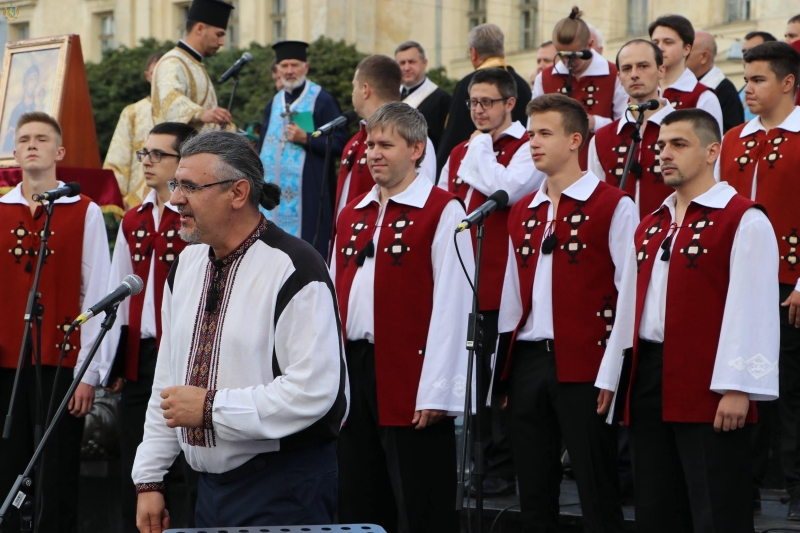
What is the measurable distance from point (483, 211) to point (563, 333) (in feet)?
2.26

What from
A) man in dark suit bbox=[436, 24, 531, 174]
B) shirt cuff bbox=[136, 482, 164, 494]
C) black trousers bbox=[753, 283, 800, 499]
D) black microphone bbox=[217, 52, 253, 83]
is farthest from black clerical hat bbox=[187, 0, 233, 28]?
shirt cuff bbox=[136, 482, 164, 494]

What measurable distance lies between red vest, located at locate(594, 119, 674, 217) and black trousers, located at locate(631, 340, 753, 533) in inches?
70.4

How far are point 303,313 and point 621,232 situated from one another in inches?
84.3

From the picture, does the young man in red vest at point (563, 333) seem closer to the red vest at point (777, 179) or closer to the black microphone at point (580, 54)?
the red vest at point (777, 179)

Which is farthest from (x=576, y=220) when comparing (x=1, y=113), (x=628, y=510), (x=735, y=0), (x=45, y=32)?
(x=45, y=32)

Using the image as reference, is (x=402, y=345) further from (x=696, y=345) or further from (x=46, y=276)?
(x=46, y=276)

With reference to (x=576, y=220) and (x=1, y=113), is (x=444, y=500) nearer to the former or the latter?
(x=576, y=220)

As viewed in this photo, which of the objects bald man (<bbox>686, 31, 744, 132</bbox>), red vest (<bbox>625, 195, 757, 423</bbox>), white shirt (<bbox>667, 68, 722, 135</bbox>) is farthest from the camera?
bald man (<bbox>686, 31, 744, 132</bbox>)

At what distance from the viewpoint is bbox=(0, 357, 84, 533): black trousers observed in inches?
263

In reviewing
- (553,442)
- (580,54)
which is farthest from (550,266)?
(580,54)

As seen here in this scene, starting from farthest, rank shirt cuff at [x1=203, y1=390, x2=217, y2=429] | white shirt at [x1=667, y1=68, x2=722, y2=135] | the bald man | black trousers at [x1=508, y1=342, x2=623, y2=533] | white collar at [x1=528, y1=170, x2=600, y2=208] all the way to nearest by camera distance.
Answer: the bald man → white shirt at [x1=667, y1=68, x2=722, y2=135] → white collar at [x1=528, y1=170, x2=600, y2=208] → black trousers at [x1=508, y1=342, x2=623, y2=533] → shirt cuff at [x1=203, y1=390, x2=217, y2=429]

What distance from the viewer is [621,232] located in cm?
568

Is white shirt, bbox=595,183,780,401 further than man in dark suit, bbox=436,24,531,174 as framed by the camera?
No

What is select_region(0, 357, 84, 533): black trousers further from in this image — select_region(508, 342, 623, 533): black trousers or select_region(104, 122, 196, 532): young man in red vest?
select_region(508, 342, 623, 533): black trousers
